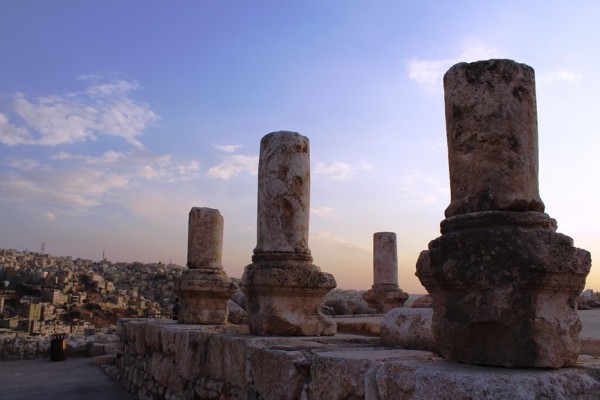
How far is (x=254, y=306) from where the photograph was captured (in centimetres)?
585

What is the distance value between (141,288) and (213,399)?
3119cm

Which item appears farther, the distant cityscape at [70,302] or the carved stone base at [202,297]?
the distant cityscape at [70,302]

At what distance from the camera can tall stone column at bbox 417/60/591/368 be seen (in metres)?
2.75

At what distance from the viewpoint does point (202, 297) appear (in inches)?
352

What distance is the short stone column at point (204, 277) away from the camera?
885 cm

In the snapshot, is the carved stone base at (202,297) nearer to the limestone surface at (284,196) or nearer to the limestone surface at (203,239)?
the limestone surface at (203,239)

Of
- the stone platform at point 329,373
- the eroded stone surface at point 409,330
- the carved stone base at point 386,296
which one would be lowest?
the stone platform at point 329,373

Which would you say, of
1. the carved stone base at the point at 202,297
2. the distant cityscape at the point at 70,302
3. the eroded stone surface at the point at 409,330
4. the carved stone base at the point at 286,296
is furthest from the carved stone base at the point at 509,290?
the distant cityscape at the point at 70,302

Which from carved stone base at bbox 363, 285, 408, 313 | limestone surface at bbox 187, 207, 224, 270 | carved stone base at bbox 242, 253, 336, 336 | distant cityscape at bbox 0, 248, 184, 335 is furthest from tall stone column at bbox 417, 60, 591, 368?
distant cityscape at bbox 0, 248, 184, 335

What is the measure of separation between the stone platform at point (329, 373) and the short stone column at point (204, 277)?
1411 millimetres

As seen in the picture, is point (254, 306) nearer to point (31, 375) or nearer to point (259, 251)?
point (259, 251)

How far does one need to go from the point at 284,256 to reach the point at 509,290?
347 centimetres

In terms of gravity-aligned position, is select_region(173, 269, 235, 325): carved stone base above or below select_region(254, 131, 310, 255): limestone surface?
below

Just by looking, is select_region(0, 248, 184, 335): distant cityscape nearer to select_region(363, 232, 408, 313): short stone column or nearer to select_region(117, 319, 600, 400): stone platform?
select_region(363, 232, 408, 313): short stone column
